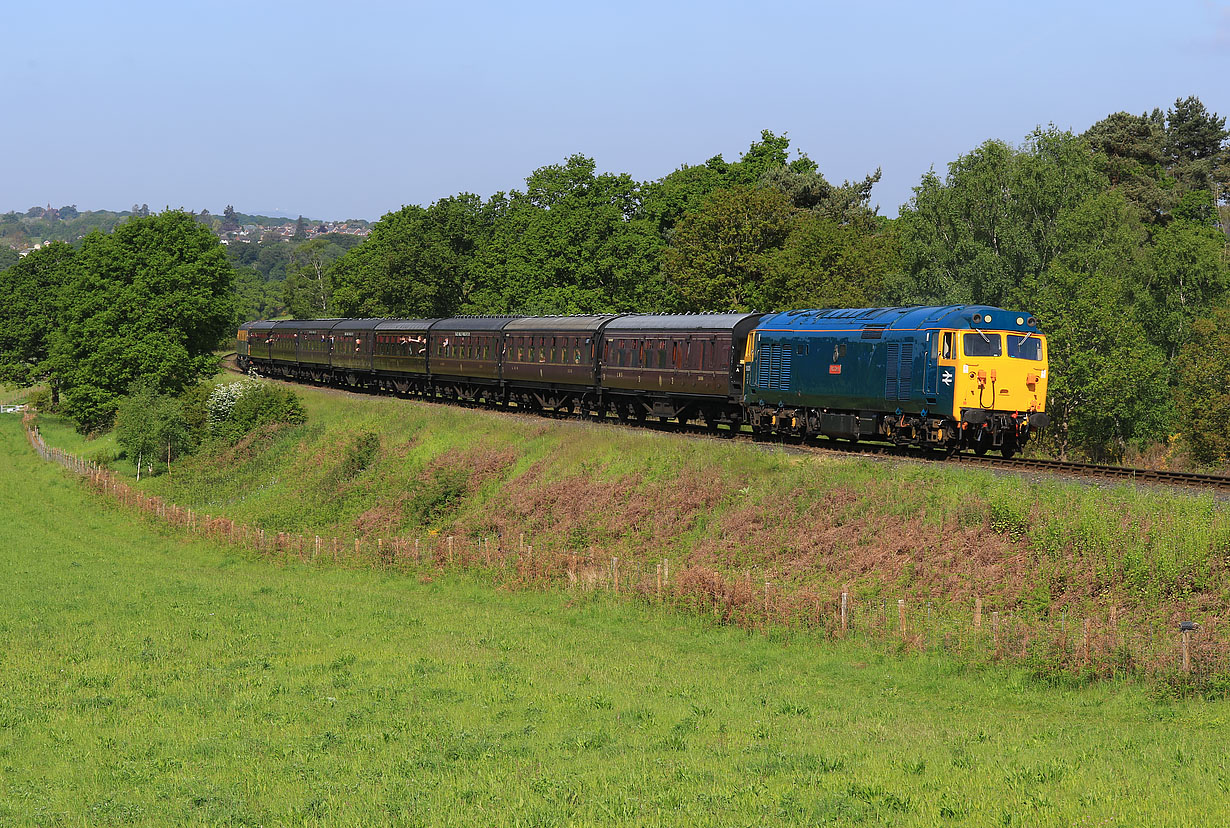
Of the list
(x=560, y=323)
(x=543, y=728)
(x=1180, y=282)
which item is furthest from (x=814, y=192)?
(x=543, y=728)

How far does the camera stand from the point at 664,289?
78.2 metres

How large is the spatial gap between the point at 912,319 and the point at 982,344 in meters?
2.31

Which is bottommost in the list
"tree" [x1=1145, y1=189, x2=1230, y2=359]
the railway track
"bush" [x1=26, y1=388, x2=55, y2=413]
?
"bush" [x1=26, y1=388, x2=55, y2=413]

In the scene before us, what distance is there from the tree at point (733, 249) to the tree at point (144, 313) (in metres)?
32.9

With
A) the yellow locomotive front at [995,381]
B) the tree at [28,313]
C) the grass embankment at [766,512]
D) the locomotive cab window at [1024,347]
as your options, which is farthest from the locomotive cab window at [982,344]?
the tree at [28,313]

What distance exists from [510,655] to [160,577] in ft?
59.8

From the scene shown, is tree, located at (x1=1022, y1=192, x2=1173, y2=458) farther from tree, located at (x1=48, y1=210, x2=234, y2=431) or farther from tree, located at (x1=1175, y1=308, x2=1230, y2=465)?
tree, located at (x1=48, y1=210, x2=234, y2=431)

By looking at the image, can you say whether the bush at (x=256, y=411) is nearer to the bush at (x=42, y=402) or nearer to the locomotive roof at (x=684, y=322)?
the locomotive roof at (x=684, y=322)

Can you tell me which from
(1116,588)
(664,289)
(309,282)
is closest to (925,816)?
(1116,588)

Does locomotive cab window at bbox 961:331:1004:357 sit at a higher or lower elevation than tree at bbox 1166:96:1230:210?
lower

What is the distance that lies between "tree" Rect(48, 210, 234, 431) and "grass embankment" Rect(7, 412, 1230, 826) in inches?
1789

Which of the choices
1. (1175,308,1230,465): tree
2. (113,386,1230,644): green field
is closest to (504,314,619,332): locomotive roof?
(113,386,1230,644): green field

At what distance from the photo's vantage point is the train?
31.7m

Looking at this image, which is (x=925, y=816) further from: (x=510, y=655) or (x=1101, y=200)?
(x=1101, y=200)
